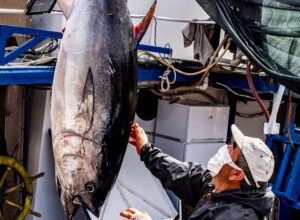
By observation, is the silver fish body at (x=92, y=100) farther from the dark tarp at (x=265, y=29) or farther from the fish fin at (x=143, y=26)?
the dark tarp at (x=265, y=29)

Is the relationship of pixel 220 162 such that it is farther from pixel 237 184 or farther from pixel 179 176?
pixel 179 176

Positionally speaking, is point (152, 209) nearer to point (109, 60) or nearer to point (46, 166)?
point (46, 166)

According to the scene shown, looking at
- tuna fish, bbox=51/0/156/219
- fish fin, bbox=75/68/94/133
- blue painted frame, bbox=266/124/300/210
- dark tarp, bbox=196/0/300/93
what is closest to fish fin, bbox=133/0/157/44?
tuna fish, bbox=51/0/156/219

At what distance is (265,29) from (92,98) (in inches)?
48.6

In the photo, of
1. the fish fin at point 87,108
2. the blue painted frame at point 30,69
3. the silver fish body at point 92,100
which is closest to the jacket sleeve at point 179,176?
the silver fish body at point 92,100

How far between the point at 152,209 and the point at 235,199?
125 inches

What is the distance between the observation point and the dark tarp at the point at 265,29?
2.67m

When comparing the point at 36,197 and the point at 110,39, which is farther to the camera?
the point at 36,197

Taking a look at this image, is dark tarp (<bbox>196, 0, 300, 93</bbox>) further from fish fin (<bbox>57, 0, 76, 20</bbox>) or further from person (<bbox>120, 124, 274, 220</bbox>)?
fish fin (<bbox>57, 0, 76, 20</bbox>)

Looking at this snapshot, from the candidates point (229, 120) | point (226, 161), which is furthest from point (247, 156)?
point (229, 120)

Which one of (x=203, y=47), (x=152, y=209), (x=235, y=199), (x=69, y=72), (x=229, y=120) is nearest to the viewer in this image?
(x=69, y=72)

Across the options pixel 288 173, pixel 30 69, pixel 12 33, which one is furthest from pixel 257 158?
pixel 288 173

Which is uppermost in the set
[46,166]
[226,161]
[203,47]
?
[203,47]

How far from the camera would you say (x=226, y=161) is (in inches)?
117
